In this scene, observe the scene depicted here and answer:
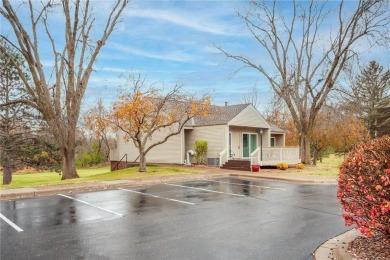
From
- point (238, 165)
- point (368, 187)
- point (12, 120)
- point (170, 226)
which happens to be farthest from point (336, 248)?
point (12, 120)

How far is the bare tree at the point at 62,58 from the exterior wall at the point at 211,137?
9.64m

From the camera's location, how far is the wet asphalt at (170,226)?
5578 mm

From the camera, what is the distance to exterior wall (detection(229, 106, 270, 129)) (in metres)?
25.7

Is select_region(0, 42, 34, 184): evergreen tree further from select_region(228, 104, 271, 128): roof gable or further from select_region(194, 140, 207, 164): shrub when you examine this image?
select_region(228, 104, 271, 128): roof gable

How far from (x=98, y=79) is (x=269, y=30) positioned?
17.2 meters

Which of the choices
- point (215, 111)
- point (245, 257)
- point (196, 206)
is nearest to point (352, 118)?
point (215, 111)

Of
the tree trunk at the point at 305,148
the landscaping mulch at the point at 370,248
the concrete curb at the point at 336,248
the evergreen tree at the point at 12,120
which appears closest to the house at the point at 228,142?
the tree trunk at the point at 305,148

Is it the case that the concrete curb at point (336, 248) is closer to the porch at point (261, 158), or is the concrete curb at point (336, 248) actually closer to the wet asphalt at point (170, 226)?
the wet asphalt at point (170, 226)

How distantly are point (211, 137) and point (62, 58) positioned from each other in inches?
486

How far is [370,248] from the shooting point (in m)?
5.21

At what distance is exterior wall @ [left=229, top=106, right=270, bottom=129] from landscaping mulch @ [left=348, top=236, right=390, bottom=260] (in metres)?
19.5

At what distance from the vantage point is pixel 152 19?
59.5ft

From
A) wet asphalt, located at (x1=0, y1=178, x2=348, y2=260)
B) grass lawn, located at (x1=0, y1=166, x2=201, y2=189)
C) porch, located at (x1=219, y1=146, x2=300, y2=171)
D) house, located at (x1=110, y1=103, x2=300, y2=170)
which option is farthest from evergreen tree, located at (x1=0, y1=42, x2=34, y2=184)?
porch, located at (x1=219, y1=146, x2=300, y2=171)

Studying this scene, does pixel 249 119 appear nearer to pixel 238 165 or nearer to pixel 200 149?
pixel 200 149
